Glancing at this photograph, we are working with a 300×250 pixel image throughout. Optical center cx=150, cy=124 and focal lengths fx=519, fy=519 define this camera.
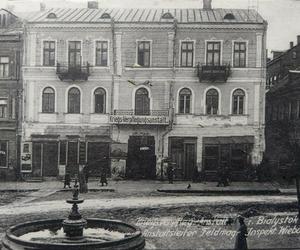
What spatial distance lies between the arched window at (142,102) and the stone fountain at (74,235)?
18.0 meters

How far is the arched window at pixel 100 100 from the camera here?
3400cm

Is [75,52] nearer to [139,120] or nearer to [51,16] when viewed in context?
[51,16]

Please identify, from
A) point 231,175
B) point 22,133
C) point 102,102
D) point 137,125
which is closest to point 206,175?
point 231,175

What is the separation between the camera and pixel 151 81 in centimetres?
3384

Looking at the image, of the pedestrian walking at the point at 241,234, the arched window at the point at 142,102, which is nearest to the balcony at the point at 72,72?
the arched window at the point at 142,102

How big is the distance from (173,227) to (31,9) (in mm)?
24585

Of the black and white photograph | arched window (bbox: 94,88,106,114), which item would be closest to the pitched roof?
the black and white photograph

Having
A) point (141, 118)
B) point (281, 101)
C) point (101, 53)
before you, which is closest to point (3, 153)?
point (101, 53)

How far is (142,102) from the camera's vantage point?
33969 millimetres

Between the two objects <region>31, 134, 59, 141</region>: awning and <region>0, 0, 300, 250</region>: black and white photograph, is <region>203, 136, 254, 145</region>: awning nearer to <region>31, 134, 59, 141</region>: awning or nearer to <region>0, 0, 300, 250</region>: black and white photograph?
<region>0, 0, 300, 250</region>: black and white photograph

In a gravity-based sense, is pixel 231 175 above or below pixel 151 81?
below

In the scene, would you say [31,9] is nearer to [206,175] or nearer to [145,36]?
[145,36]

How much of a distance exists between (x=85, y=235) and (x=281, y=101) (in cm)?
2180

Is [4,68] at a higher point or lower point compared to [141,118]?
higher
